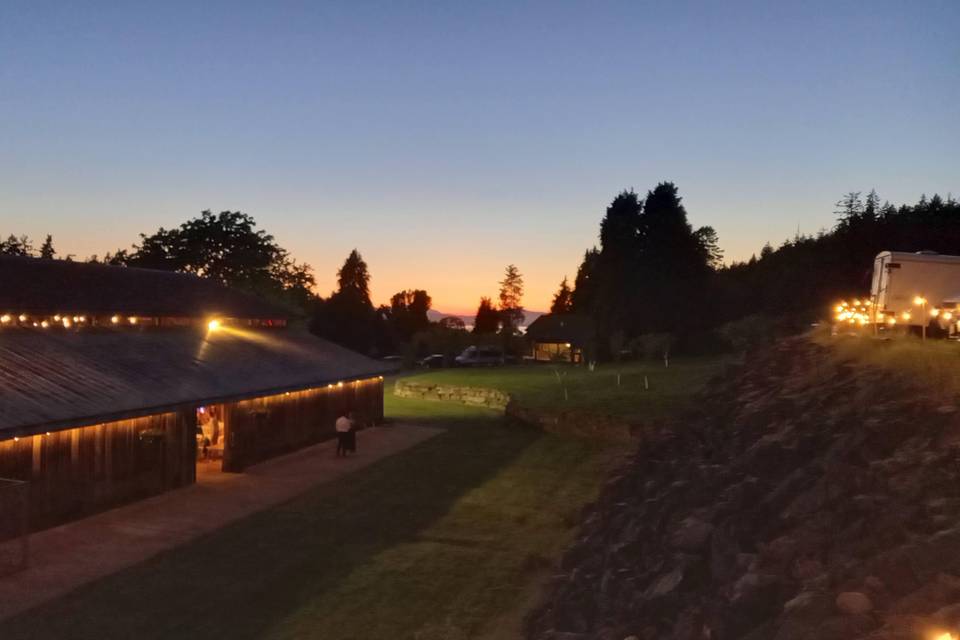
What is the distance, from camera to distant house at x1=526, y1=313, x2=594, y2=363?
250 feet

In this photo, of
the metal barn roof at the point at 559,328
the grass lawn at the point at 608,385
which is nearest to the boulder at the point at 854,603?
the grass lawn at the point at 608,385

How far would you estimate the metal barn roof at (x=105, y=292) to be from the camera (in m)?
22.0

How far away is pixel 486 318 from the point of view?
4405 inches

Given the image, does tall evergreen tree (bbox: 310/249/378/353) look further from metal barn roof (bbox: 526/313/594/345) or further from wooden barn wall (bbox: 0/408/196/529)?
wooden barn wall (bbox: 0/408/196/529)

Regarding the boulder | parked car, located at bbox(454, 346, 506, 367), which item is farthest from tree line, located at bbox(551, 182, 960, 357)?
the boulder

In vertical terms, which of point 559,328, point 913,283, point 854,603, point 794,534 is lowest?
point 854,603

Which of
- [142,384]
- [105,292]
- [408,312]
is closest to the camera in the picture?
[142,384]

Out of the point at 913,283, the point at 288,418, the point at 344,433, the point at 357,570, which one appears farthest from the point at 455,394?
the point at 357,570

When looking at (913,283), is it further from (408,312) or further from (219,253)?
(408,312)

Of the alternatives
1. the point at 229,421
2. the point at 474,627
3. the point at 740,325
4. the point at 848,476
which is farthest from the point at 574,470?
the point at 740,325

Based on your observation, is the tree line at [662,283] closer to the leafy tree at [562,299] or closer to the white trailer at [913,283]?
the white trailer at [913,283]

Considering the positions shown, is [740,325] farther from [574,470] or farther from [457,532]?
[457,532]

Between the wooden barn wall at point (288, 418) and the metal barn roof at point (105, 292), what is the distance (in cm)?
528

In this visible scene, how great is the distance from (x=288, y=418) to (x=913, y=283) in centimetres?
1913
